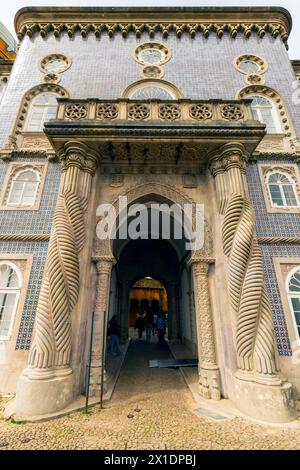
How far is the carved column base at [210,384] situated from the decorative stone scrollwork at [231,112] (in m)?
6.18

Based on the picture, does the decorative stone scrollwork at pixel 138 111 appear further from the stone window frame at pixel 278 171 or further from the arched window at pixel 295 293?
the arched window at pixel 295 293

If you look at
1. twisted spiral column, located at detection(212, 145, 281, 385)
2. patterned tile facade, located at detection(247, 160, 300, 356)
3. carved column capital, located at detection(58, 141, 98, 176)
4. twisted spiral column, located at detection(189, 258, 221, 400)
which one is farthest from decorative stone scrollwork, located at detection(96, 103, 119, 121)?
twisted spiral column, located at detection(189, 258, 221, 400)

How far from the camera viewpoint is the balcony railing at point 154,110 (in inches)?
238

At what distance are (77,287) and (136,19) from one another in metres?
12.3

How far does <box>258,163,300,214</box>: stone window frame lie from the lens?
21.1ft

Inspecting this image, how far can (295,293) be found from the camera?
5.63 metres

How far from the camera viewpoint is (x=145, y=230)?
35.1ft

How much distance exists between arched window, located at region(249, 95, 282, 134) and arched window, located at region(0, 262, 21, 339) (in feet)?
30.5

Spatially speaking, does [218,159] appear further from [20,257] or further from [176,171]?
[20,257]

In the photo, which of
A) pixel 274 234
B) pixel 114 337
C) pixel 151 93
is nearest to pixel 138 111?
pixel 151 93

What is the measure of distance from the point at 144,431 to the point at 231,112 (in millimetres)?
7201

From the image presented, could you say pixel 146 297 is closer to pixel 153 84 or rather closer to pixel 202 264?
pixel 202 264

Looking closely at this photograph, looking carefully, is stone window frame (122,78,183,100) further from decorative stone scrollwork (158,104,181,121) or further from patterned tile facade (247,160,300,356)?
patterned tile facade (247,160,300,356)

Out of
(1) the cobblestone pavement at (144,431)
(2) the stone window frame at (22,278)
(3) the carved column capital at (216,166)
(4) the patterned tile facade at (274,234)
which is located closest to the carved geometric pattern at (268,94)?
(4) the patterned tile facade at (274,234)
